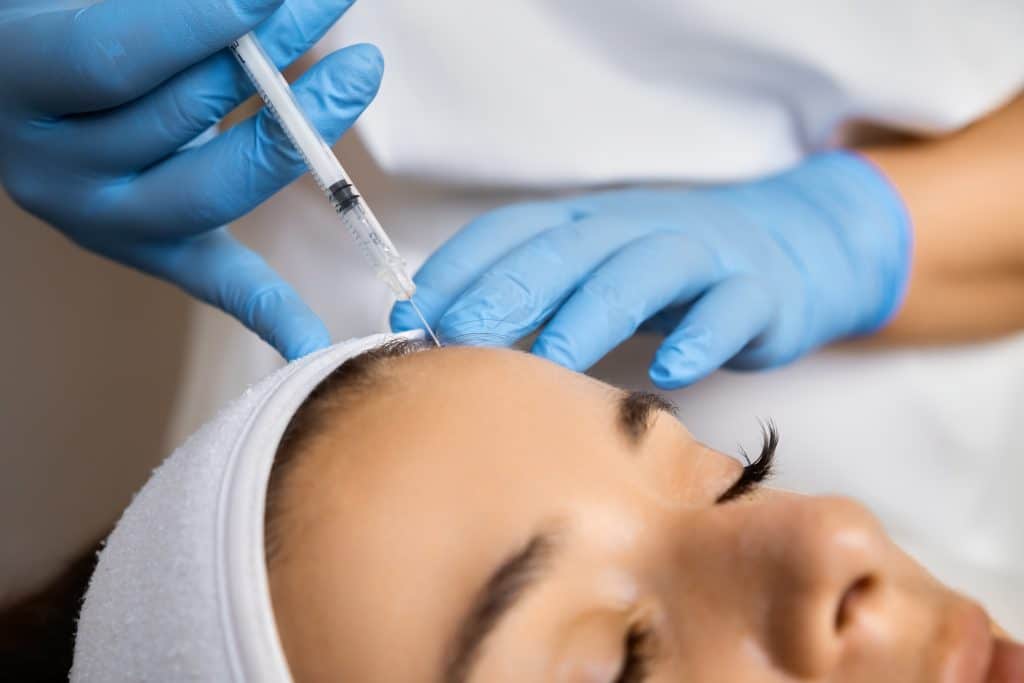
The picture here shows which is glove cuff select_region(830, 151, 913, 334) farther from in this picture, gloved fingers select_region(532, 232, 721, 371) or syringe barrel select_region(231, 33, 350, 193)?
syringe barrel select_region(231, 33, 350, 193)

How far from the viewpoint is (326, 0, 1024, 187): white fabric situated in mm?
1179

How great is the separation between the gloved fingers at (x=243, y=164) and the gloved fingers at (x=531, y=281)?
0.23m

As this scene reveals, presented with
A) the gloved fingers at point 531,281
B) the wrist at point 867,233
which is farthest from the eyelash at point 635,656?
the wrist at point 867,233

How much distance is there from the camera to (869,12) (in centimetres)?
119

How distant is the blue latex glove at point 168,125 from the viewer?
3.11ft

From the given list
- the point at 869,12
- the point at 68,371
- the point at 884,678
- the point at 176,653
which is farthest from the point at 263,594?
the point at 68,371

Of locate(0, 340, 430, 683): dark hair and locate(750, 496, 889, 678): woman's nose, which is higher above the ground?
locate(0, 340, 430, 683): dark hair

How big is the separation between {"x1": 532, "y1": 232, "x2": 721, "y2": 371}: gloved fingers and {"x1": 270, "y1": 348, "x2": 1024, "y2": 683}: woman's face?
0.28 m

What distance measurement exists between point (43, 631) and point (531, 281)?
640mm

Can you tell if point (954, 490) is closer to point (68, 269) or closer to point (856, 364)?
point (856, 364)

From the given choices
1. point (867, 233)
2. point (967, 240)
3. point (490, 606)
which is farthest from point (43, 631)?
point (967, 240)

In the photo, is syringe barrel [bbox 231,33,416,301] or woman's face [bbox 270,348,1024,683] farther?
syringe barrel [bbox 231,33,416,301]

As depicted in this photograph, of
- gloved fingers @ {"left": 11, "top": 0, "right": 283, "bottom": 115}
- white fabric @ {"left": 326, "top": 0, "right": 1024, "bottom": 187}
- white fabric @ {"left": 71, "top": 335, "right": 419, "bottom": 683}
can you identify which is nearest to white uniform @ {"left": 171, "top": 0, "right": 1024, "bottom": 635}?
white fabric @ {"left": 326, "top": 0, "right": 1024, "bottom": 187}

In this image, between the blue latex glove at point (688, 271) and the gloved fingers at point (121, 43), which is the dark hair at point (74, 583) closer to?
the blue latex glove at point (688, 271)
